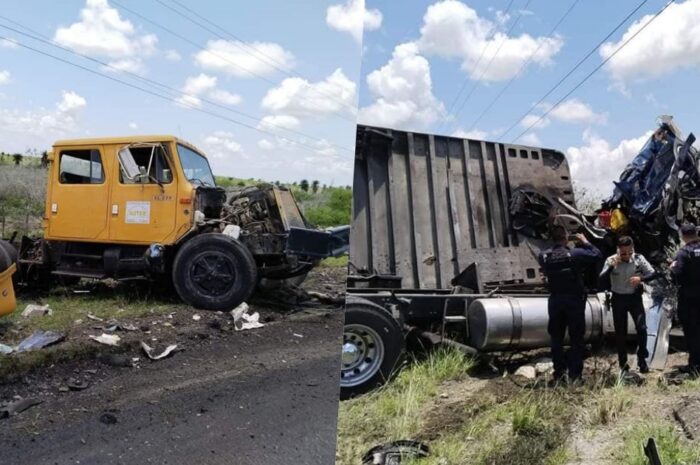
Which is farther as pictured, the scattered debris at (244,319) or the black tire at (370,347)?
the scattered debris at (244,319)

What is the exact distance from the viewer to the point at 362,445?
1.48 m

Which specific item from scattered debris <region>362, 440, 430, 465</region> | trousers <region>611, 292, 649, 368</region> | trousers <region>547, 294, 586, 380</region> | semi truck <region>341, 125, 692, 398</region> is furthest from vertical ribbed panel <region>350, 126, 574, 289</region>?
scattered debris <region>362, 440, 430, 465</region>

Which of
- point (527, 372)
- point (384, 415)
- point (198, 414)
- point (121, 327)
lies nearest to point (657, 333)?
point (527, 372)

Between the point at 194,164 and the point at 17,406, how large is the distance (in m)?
1.14

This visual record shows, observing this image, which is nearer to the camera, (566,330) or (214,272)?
(566,330)

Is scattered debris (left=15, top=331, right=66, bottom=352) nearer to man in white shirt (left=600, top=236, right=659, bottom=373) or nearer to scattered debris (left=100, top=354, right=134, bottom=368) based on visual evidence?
scattered debris (left=100, top=354, right=134, bottom=368)

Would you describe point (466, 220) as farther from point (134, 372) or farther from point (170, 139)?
point (134, 372)

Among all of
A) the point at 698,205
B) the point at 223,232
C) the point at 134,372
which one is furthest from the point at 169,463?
the point at 698,205

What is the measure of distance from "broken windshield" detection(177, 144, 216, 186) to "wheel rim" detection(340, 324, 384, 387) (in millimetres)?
1266

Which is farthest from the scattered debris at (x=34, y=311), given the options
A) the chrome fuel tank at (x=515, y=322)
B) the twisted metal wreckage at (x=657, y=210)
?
the twisted metal wreckage at (x=657, y=210)

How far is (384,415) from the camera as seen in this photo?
1488mm

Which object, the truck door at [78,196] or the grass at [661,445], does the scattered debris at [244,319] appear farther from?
the grass at [661,445]

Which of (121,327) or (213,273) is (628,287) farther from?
(121,327)

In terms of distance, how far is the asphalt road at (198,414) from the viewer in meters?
2.12
